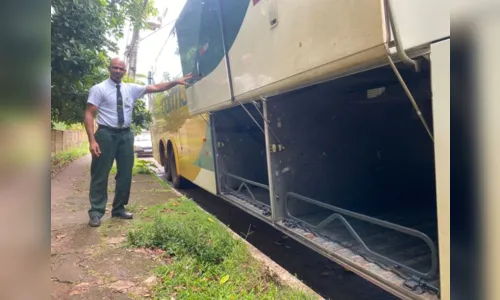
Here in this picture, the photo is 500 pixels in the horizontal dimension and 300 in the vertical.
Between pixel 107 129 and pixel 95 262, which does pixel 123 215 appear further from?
pixel 95 262

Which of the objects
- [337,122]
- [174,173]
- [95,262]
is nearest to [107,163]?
[95,262]

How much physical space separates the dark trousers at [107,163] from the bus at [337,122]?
1.06m

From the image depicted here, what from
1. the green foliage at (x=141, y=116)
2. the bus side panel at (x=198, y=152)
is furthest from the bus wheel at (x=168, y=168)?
the green foliage at (x=141, y=116)

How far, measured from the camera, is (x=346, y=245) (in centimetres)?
243

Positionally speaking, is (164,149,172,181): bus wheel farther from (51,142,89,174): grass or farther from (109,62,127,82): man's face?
(109,62,127,82): man's face

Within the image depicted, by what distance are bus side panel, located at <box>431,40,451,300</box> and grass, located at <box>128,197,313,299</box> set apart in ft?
3.20

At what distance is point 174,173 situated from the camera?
306 inches

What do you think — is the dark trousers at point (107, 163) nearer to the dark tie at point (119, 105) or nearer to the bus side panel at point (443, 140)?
the dark tie at point (119, 105)

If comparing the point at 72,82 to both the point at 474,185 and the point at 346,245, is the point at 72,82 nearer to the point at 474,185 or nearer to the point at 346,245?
the point at 346,245

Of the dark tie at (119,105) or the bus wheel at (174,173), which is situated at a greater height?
the dark tie at (119,105)

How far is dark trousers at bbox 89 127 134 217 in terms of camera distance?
11.9ft

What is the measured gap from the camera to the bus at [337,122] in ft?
5.15

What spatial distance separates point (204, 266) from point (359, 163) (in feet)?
5.89

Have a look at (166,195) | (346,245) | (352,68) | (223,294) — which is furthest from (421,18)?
(166,195)
